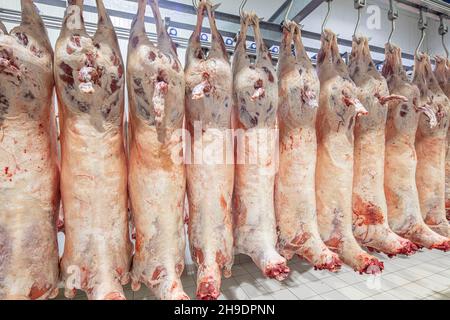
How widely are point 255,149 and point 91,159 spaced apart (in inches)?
32.7

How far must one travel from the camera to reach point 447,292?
1.48 m

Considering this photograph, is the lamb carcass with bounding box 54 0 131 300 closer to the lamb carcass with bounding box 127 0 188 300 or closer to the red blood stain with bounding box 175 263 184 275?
the lamb carcass with bounding box 127 0 188 300

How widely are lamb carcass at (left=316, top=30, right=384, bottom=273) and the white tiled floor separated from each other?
0.21 m

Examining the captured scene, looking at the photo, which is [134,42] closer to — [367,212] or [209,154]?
[209,154]

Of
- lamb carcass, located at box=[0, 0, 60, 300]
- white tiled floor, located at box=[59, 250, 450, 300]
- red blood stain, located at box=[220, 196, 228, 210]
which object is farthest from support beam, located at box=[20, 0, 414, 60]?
white tiled floor, located at box=[59, 250, 450, 300]

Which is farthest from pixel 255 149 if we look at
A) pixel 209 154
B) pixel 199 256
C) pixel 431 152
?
pixel 431 152

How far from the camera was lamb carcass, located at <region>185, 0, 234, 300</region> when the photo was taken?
51.6 inches

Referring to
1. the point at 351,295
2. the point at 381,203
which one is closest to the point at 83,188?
the point at 351,295

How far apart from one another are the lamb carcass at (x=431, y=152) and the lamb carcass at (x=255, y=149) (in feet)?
4.29

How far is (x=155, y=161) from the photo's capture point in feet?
4.07

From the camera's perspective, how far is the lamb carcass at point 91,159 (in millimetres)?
1106

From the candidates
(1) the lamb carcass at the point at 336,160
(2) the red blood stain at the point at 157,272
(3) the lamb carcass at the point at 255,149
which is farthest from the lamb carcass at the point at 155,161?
(1) the lamb carcass at the point at 336,160

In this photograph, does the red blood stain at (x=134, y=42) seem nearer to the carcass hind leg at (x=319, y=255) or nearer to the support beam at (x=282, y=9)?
the support beam at (x=282, y=9)

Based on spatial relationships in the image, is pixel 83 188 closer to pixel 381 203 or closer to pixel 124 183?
pixel 124 183
